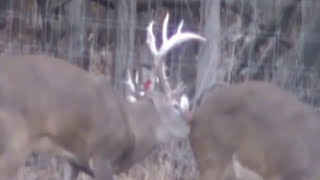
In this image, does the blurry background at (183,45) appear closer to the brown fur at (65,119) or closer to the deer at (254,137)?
the brown fur at (65,119)

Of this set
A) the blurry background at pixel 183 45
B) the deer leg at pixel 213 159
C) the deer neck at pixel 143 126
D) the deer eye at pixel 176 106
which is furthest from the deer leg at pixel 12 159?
the deer eye at pixel 176 106

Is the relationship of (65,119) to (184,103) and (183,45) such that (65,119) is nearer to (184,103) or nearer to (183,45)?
(184,103)

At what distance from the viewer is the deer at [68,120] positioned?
482 inches

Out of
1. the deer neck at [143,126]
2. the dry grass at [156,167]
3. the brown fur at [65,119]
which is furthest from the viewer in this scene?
the dry grass at [156,167]

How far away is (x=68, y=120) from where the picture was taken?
41.4 feet

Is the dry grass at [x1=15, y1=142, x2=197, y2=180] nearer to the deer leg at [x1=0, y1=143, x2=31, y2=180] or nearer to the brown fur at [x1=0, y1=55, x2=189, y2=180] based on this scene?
the brown fur at [x1=0, y1=55, x2=189, y2=180]

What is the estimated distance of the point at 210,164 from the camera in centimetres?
1287

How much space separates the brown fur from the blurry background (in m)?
1.28

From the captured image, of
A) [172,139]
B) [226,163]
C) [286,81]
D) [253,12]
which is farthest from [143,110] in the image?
[253,12]

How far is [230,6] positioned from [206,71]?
2.45m

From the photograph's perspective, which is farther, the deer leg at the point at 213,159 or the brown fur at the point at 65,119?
the deer leg at the point at 213,159

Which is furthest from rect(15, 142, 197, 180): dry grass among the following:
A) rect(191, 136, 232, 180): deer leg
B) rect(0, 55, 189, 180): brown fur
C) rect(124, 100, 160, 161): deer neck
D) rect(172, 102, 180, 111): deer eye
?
rect(191, 136, 232, 180): deer leg

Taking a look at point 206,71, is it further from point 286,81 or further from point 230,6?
point 230,6

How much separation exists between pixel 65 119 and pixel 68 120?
0.04m
